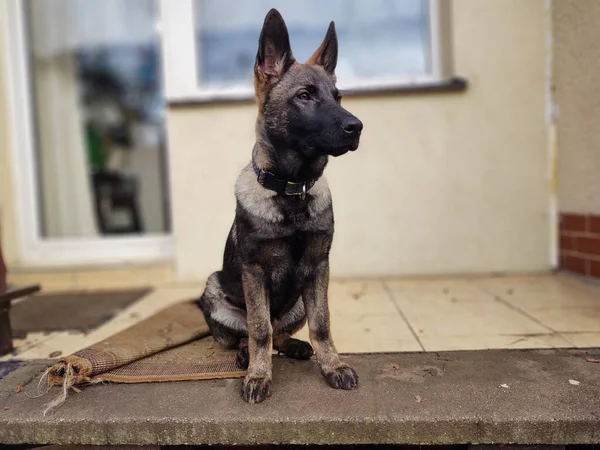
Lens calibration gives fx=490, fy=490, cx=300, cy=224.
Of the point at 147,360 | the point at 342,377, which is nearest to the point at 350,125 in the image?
the point at 342,377

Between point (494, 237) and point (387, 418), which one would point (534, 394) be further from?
point (494, 237)

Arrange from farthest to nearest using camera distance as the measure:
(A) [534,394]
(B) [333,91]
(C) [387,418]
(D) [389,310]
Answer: (D) [389,310]
(B) [333,91]
(A) [534,394]
(C) [387,418]

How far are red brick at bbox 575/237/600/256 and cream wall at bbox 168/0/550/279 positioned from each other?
0.33 metres

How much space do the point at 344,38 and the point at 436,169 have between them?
150 centimetres

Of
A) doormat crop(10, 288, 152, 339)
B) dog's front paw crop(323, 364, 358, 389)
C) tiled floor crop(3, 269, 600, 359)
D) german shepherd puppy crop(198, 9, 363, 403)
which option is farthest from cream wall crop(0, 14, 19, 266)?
dog's front paw crop(323, 364, 358, 389)

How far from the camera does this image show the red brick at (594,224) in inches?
143

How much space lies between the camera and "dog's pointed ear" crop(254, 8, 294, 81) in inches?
81.3

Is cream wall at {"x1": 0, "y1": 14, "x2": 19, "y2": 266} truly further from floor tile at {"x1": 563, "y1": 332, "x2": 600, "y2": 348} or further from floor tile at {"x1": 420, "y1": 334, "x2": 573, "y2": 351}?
floor tile at {"x1": 563, "y1": 332, "x2": 600, "y2": 348}

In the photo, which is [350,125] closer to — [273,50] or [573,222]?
[273,50]

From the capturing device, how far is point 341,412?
1.85 meters

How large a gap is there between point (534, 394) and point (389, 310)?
1.42 metres

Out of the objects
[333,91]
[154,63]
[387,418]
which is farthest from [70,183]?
[387,418]

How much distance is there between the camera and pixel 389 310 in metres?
3.31

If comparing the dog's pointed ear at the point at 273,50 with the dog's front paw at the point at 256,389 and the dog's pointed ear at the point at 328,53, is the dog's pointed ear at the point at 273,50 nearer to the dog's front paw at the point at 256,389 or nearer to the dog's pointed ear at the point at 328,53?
the dog's pointed ear at the point at 328,53
